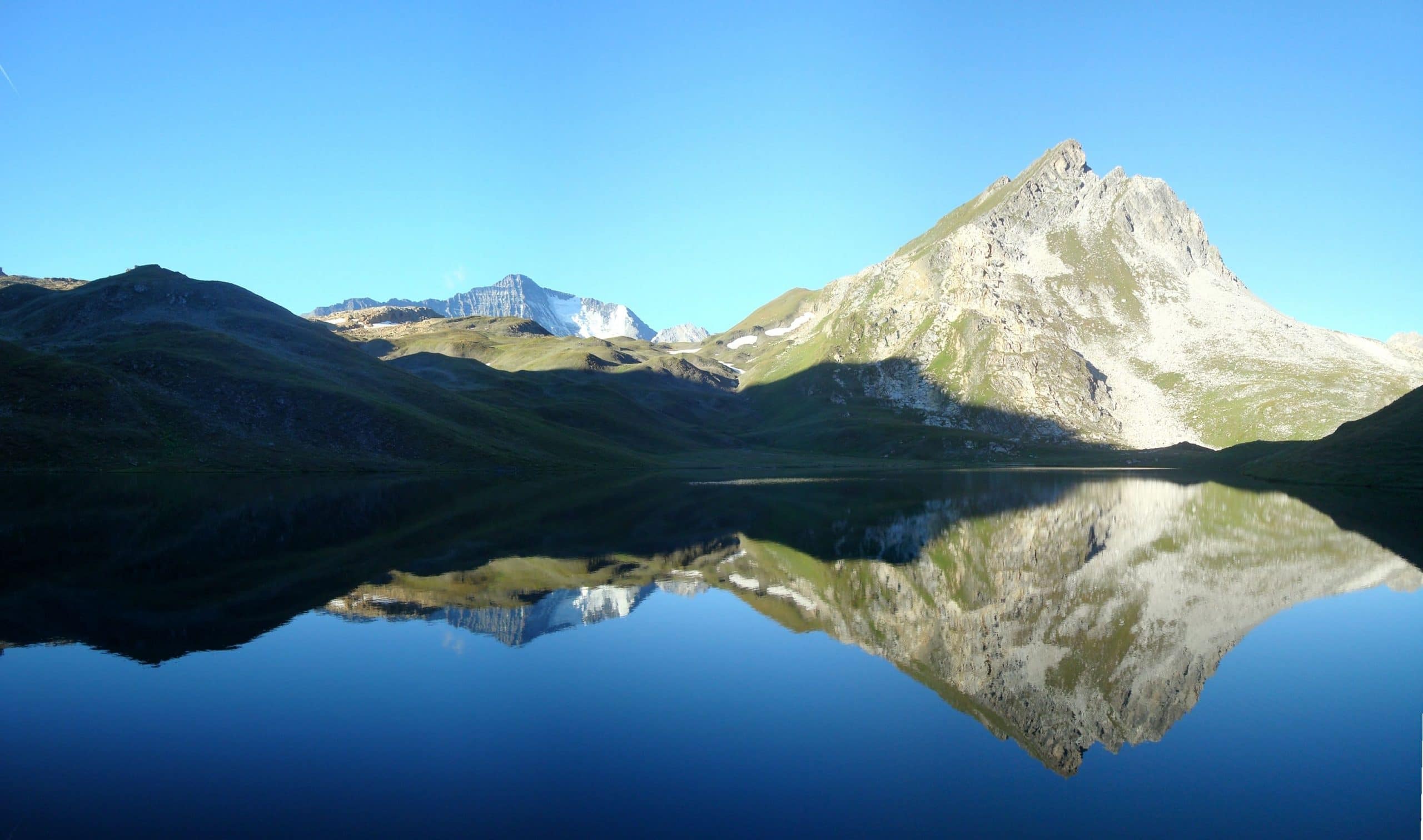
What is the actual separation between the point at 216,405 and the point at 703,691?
143 metres

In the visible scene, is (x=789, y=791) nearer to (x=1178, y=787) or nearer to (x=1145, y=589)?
(x=1178, y=787)

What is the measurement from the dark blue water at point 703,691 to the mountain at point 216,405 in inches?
2781

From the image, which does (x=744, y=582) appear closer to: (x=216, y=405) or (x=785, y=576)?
(x=785, y=576)

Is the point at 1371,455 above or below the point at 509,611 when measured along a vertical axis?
above

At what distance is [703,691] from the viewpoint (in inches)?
1080

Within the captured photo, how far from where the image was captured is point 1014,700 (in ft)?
88.4

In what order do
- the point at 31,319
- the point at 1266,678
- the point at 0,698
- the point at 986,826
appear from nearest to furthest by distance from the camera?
the point at 986,826 → the point at 0,698 → the point at 1266,678 → the point at 31,319

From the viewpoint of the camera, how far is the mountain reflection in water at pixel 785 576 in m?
30.5

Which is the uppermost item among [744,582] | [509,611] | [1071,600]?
[1071,600]

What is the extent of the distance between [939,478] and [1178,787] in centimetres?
14203

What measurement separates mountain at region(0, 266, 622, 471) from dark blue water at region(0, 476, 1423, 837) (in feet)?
232

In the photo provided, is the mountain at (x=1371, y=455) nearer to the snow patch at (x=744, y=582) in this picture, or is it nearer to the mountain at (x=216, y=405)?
the snow patch at (x=744, y=582)

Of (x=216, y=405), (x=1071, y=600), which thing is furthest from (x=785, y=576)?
(x=216, y=405)

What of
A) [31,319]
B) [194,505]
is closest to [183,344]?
[31,319]
